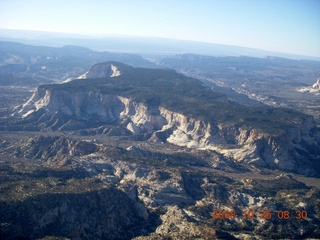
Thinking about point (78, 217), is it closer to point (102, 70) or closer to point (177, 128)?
point (177, 128)

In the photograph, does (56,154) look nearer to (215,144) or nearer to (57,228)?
(57,228)

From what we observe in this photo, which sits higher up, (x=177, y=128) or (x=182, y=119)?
(x=182, y=119)

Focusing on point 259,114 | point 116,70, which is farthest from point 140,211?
point 116,70

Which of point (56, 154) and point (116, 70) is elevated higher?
point (116, 70)
